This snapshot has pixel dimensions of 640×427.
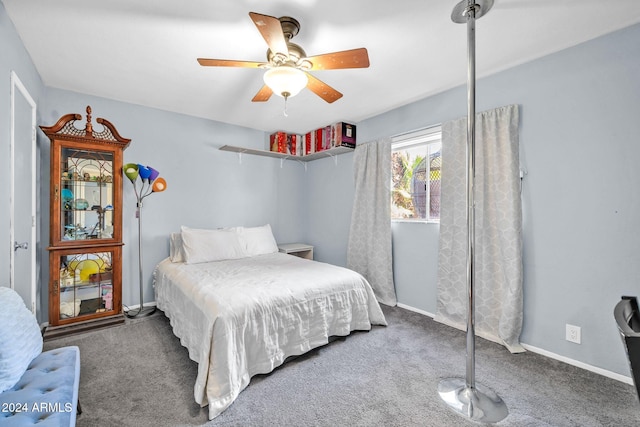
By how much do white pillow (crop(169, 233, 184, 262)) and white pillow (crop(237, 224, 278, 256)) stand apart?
27.6 inches

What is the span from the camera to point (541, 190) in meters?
2.16

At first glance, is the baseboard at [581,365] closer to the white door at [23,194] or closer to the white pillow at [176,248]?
the white pillow at [176,248]

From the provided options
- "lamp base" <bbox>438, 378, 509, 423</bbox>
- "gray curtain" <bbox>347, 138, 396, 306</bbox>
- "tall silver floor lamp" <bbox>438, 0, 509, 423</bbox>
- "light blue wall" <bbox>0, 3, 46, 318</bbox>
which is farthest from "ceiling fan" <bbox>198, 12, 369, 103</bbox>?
"lamp base" <bbox>438, 378, 509, 423</bbox>

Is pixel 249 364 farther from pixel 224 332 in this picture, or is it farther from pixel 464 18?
pixel 464 18

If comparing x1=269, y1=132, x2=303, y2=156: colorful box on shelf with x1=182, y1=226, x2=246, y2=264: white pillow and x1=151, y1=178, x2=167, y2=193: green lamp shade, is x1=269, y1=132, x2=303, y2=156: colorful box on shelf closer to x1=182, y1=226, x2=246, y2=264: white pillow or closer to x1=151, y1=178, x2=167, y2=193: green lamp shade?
x1=182, y1=226, x2=246, y2=264: white pillow

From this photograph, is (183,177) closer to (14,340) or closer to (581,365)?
(14,340)

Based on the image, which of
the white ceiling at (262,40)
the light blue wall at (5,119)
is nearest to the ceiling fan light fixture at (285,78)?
the white ceiling at (262,40)

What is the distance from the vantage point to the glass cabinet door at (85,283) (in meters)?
2.55

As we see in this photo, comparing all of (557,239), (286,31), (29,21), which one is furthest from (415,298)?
(29,21)

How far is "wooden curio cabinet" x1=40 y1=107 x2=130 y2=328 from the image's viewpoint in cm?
248

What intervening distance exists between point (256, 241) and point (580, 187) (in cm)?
325

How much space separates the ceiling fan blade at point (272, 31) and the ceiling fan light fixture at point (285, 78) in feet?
0.32

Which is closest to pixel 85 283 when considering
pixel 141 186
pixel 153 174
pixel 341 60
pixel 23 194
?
pixel 23 194

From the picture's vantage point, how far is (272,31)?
144 cm
